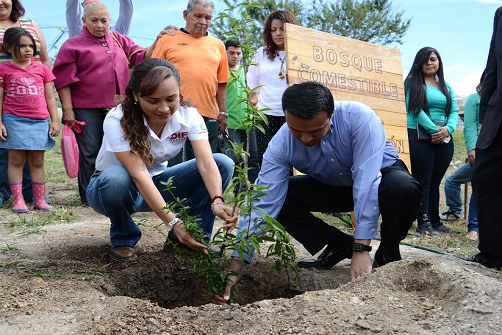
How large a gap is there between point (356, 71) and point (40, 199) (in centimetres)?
308

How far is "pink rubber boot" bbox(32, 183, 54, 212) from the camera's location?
15.2ft

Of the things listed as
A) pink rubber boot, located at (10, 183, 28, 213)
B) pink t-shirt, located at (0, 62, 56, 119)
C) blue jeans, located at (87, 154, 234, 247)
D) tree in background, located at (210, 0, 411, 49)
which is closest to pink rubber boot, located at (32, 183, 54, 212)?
pink rubber boot, located at (10, 183, 28, 213)

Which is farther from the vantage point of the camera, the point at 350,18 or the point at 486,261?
the point at 350,18

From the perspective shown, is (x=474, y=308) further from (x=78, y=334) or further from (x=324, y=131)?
(x=78, y=334)

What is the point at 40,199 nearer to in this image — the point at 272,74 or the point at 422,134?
the point at 272,74

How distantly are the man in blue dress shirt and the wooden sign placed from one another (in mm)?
1533

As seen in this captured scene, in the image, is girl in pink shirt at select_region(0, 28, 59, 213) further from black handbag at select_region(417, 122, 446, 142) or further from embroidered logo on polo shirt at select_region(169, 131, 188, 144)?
black handbag at select_region(417, 122, 446, 142)

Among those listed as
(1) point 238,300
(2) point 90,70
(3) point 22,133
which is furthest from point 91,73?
(1) point 238,300

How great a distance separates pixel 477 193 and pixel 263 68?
7.02 feet

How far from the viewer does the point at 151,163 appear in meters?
2.92

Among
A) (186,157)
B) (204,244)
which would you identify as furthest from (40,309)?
(186,157)

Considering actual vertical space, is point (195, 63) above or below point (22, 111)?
above

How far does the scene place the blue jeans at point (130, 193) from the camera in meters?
2.93

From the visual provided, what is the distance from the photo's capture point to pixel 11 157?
15.1 ft
